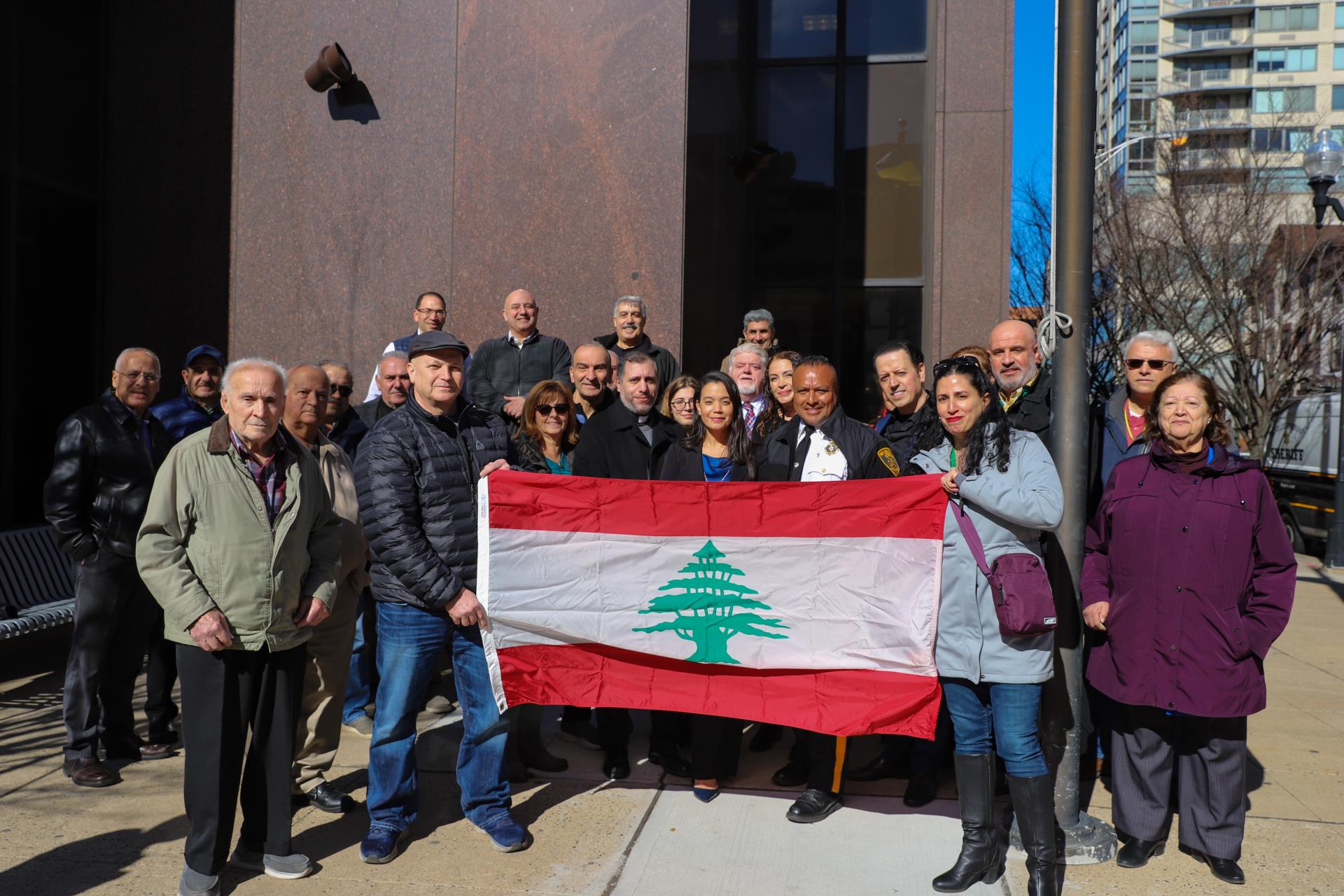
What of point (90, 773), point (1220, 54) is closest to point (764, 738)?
point (90, 773)

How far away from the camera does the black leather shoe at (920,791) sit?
16.9 ft

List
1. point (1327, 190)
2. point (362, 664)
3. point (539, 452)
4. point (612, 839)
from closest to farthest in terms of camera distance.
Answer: point (612, 839) → point (539, 452) → point (362, 664) → point (1327, 190)

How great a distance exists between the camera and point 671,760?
221 inches

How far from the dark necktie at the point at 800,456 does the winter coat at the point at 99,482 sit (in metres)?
3.27

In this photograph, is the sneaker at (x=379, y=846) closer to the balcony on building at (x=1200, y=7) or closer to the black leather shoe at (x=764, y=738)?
the black leather shoe at (x=764, y=738)

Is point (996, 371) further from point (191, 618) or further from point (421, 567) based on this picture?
point (191, 618)

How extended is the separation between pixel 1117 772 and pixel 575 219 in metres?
5.78

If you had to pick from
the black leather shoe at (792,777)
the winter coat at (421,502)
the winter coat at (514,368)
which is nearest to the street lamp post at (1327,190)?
the winter coat at (514,368)

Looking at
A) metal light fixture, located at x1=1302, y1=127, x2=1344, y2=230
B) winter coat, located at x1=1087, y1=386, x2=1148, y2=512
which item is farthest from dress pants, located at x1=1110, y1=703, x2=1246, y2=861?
metal light fixture, located at x1=1302, y1=127, x2=1344, y2=230

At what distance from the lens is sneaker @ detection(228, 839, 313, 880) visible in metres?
4.28

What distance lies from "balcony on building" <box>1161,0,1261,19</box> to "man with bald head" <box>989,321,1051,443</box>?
328 ft

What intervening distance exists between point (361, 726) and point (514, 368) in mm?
2557

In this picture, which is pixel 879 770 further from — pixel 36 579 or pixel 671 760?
pixel 36 579

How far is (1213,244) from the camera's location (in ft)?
70.9
